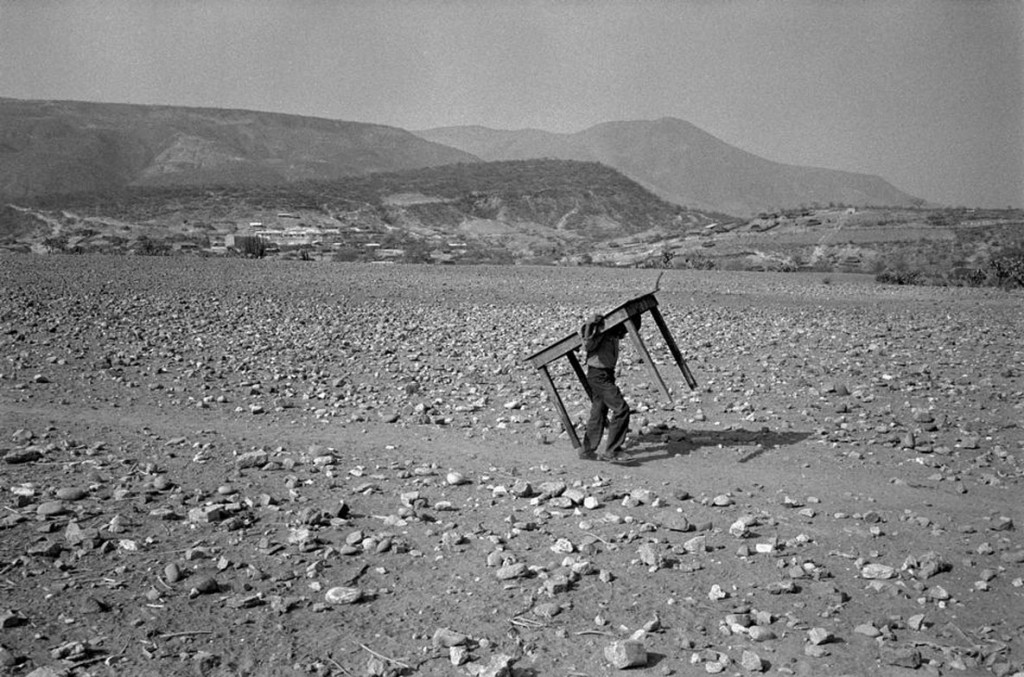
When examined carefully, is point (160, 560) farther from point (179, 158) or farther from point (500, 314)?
point (179, 158)

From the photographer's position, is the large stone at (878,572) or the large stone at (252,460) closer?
Result: the large stone at (878,572)

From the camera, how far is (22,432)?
837 cm

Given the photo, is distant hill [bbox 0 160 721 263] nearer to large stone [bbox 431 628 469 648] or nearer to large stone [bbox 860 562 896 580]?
large stone [bbox 860 562 896 580]

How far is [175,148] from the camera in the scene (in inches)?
4035

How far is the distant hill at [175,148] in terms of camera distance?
87750mm

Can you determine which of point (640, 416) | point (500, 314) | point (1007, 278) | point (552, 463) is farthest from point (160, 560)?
point (1007, 278)

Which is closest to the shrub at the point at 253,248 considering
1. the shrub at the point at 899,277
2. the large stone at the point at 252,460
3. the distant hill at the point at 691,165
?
the shrub at the point at 899,277

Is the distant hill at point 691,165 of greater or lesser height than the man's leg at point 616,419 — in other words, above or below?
above

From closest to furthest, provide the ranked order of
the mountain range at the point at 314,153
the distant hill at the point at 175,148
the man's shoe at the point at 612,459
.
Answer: the man's shoe at the point at 612,459
the distant hill at the point at 175,148
the mountain range at the point at 314,153

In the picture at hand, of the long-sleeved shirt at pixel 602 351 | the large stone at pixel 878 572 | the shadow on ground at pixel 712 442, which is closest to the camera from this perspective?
the large stone at pixel 878 572

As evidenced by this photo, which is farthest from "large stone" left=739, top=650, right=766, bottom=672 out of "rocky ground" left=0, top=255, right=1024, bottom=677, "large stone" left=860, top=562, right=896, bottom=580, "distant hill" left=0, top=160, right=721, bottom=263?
"distant hill" left=0, top=160, right=721, bottom=263

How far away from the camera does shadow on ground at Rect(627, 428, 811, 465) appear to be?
8.23m

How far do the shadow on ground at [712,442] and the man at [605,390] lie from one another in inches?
12.9

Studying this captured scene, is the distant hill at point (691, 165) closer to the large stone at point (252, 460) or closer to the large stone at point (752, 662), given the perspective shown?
the large stone at point (252, 460)
